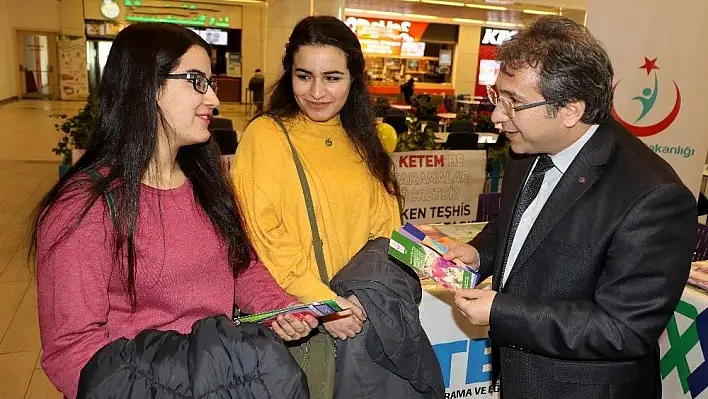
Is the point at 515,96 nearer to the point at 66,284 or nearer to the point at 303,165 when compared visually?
the point at 303,165

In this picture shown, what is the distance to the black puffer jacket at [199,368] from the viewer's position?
3.26 feet

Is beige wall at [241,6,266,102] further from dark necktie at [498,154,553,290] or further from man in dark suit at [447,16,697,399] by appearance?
man in dark suit at [447,16,697,399]

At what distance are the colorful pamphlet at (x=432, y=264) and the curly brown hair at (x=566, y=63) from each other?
489mm

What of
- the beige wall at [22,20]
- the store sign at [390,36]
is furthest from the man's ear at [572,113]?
the beige wall at [22,20]

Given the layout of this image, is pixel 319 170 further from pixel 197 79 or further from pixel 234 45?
pixel 234 45

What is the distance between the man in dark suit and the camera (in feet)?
4.52

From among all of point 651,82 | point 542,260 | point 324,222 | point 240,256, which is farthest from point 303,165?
point 651,82

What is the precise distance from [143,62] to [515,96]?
0.91 meters

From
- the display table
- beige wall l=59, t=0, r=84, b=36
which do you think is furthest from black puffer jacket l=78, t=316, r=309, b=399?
beige wall l=59, t=0, r=84, b=36

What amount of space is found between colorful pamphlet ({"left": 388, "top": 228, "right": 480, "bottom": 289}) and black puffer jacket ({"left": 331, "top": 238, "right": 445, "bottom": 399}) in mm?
169

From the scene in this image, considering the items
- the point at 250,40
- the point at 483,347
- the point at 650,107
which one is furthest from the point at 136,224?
the point at 250,40

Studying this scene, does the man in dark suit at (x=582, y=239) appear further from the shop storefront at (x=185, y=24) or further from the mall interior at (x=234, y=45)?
the shop storefront at (x=185, y=24)

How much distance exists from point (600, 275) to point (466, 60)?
64.5ft

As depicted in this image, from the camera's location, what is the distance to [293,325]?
1.54 metres
